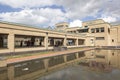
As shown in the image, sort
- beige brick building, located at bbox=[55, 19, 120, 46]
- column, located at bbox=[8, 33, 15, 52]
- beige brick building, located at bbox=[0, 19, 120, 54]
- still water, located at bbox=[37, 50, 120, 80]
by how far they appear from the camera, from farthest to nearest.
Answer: beige brick building, located at bbox=[55, 19, 120, 46] < beige brick building, located at bbox=[0, 19, 120, 54] < column, located at bbox=[8, 33, 15, 52] < still water, located at bbox=[37, 50, 120, 80]

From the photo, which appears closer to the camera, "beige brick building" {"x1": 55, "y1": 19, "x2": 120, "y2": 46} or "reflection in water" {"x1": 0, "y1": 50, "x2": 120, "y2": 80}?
"reflection in water" {"x1": 0, "y1": 50, "x2": 120, "y2": 80}

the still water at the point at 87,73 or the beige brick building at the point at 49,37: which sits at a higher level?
the beige brick building at the point at 49,37

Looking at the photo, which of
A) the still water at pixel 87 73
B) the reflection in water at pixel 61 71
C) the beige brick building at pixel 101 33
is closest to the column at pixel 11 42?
the reflection in water at pixel 61 71

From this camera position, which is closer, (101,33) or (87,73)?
(87,73)

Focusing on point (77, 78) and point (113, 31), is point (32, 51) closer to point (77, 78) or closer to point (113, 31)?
point (77, 78)

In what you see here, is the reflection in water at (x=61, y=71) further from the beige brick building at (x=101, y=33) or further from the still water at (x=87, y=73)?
the beige brick building at (x=101, y=33)

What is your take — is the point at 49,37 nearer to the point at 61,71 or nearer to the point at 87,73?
the point at 61,71

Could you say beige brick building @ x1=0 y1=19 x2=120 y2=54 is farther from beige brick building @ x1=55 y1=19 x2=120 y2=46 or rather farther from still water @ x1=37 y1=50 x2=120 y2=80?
still water @ x1=37 y1=50 x2=120 y2=80

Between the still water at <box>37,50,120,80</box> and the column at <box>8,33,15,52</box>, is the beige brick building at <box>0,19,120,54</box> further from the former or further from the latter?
the still water at <box>37,50,120,80</box>

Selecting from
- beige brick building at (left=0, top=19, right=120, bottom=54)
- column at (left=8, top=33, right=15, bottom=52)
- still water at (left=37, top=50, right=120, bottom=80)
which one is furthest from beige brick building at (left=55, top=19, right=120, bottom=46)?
still water at (left=37, top=50, right=120, bottom=80)

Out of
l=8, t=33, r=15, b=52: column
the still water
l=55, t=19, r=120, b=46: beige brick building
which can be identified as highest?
l=55, t=19, r=120, b=46: beige brick building

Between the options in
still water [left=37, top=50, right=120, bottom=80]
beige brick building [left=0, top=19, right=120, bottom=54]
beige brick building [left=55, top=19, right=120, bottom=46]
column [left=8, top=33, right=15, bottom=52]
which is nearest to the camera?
still water [left=37, top=50, right=120, bottom=80]

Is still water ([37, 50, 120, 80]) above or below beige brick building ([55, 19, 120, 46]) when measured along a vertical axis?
below

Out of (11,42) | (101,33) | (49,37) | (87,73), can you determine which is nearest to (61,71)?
(87,73)
